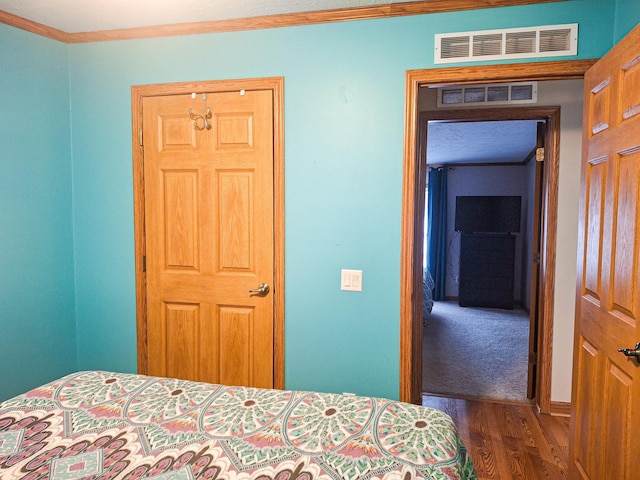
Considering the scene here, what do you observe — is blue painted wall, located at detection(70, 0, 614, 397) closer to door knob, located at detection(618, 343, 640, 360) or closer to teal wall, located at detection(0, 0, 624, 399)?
teal wall, located at detection(0, 0, 624, 399)

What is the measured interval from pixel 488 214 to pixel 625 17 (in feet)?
17.1

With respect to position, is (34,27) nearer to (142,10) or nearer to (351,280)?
(142,10)

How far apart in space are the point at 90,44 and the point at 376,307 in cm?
238

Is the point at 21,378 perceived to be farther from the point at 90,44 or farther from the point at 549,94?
the point at 549,94

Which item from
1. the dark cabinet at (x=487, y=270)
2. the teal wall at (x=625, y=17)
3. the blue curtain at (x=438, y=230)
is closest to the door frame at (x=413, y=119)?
the teal wall at (x=625, y=17)

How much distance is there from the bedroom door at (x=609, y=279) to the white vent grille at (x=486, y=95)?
1.14 metres

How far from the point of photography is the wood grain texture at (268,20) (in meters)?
2.10

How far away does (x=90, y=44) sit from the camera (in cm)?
254

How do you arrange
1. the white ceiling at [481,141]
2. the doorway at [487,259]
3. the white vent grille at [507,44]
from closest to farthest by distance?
1. the white vent grille at [507,44]
2. the doorway at [487,259]
3. the white ceiling at [481,141]

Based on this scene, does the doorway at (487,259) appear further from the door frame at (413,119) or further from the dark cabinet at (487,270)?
the door frame at (413,119)

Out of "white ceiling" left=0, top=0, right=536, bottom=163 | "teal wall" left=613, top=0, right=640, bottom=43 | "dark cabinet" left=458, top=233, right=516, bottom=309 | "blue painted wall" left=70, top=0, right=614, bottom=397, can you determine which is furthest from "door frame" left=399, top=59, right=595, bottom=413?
"dark cabinet" left=458, top=233, right=516, bottom=309

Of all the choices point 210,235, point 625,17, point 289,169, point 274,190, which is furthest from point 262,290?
point 625,17

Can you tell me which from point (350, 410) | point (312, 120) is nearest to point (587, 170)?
point (312, 120)

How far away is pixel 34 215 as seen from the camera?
2.43 meters
